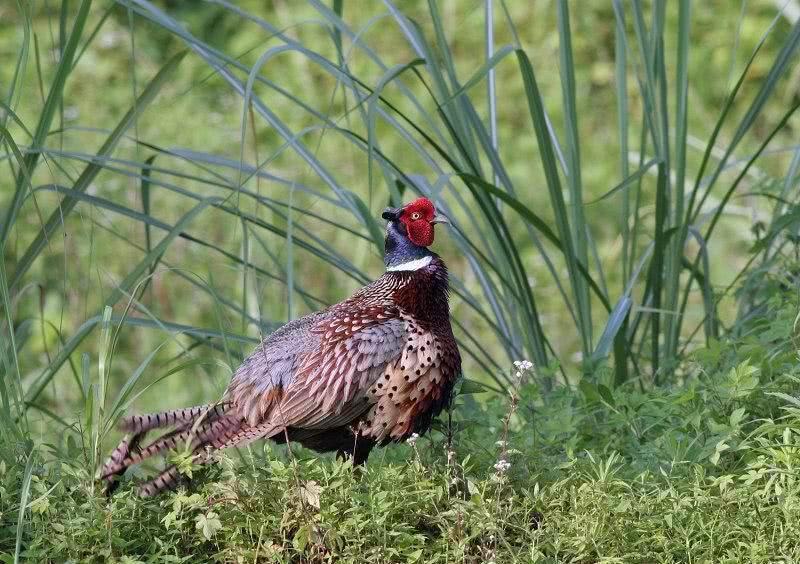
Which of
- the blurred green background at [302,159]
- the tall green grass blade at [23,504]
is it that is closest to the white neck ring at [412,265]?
the tall green grass blade at [23,504]

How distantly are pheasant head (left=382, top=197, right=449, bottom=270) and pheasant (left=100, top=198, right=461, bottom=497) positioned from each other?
129 millimetres

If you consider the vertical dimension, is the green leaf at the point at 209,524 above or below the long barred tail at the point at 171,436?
below

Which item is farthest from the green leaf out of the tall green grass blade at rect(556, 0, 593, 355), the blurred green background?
the blurred green background

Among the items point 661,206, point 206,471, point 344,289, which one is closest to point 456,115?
point 661,206

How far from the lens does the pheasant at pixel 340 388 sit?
10.2ft

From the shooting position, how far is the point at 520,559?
275 cm

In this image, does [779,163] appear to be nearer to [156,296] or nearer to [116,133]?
[156,296]

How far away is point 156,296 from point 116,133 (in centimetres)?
285

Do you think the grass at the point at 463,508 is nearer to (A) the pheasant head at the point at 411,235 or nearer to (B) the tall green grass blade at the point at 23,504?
(B) the tall green grass blade at the point at 23,504

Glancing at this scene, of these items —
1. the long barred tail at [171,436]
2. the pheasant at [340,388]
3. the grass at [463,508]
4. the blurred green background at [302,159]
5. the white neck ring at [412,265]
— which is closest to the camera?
the grass at [463,508]

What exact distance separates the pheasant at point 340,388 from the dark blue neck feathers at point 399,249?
14 centimetres

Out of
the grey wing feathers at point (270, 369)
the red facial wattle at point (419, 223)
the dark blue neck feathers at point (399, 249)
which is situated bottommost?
the grey wing feathers at point (270, 369)

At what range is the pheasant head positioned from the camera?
3353 millimetres

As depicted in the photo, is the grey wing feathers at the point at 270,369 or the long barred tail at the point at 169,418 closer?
the long barred tail at the point at 169,418
